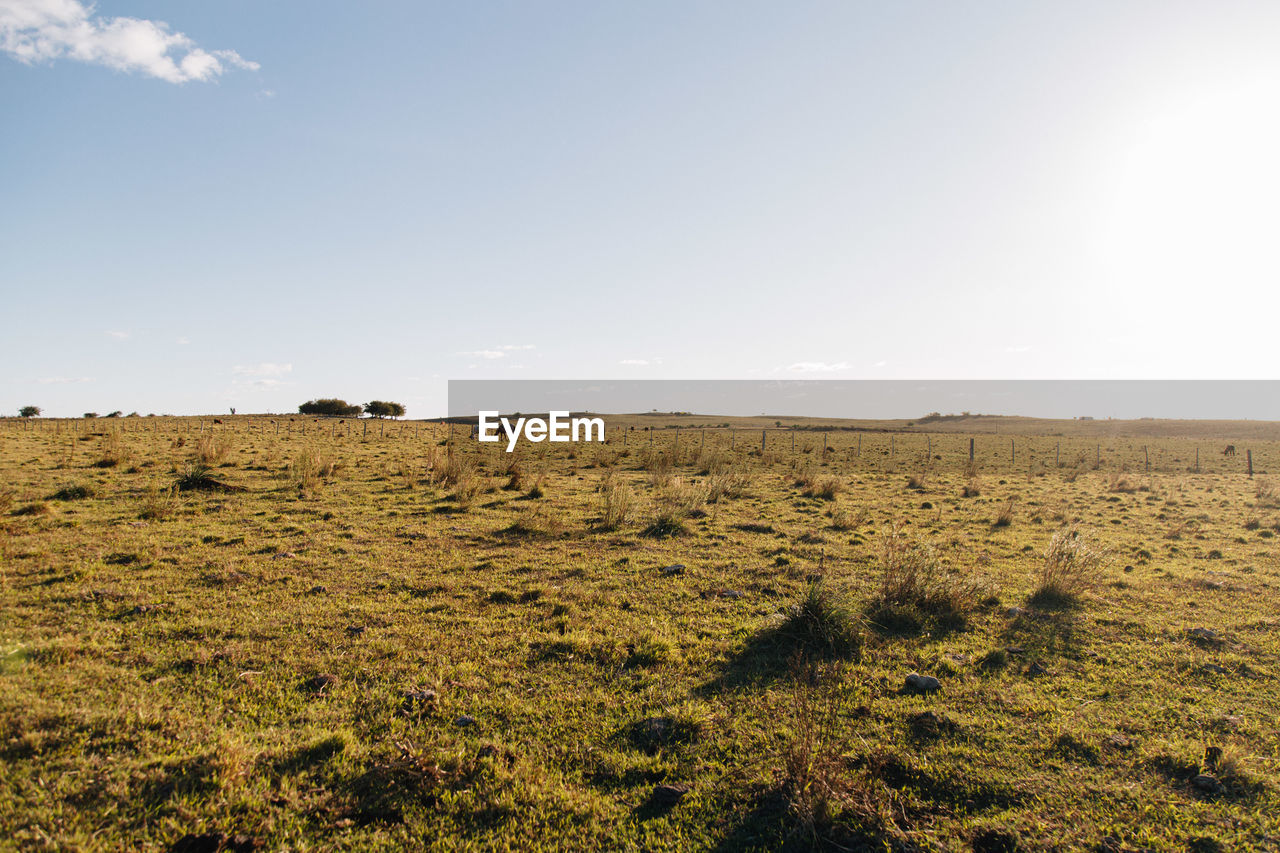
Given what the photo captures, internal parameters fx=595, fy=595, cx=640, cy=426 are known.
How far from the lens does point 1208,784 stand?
4.45 m

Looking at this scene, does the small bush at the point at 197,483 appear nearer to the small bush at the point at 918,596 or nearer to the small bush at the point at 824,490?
the small bush at the point at 918,596

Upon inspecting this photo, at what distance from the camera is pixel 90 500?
14297 millimetres

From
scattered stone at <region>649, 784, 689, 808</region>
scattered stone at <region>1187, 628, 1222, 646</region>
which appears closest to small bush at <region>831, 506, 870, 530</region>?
scattered stone at <region>1187, 628, 1222, 646</region>

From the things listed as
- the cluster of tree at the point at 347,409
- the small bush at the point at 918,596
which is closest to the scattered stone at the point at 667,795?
the small bush at the point at 918,596

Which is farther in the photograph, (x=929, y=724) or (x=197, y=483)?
(x=197, y=483)

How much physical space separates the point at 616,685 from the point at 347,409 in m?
88.2

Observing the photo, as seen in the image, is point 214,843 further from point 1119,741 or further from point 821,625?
point 1119,741

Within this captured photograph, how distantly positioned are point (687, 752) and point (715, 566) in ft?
19.8

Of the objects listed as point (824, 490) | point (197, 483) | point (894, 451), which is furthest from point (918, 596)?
point (894, 451)

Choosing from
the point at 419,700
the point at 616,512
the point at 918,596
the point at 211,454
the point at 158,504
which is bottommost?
the point at 419,700

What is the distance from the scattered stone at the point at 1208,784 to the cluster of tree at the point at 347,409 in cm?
8699

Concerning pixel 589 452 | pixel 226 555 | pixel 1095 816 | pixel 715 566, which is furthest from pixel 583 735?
pixel 589 452

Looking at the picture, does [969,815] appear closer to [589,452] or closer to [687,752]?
[687,752]

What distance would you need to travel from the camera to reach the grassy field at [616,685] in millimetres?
3986
